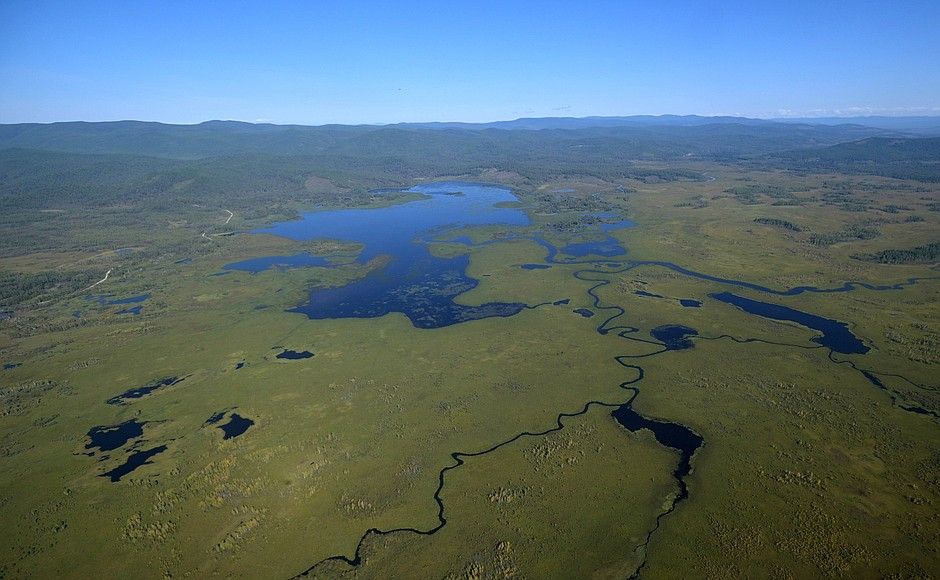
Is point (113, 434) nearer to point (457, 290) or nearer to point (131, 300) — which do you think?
point (131, 300)

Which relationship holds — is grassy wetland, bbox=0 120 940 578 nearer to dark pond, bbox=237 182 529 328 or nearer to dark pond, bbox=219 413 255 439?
dark pond, bbox=219 413 255 439

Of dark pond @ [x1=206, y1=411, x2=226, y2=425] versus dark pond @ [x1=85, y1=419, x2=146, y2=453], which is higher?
dark pond @ [x1=206, y1=411, x2=226, y2=425]

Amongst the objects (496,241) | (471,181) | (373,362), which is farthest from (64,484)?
(471,181)

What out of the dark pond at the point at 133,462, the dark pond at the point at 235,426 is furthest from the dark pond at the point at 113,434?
the dark pond at the point at 235,426

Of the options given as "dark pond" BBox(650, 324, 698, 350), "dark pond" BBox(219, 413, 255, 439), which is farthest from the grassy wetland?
"dark pond" BBox(650, 324, 698, 350)

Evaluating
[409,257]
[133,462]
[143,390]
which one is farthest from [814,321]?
[143,390]

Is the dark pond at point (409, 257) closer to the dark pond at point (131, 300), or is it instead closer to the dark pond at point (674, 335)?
the dark pond at point (674, 335)
